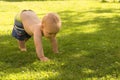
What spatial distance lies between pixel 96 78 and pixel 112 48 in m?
2.19

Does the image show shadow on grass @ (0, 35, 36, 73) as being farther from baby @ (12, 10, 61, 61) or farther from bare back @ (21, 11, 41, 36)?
bare back @ (21, 11, 41, 36)

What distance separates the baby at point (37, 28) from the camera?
631 centimetres

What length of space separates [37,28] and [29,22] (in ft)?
1.50

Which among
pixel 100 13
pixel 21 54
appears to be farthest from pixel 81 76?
pixel 100 13

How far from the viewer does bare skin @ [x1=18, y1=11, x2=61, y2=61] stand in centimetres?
631

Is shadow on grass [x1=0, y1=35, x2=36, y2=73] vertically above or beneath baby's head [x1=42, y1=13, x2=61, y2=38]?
beneath

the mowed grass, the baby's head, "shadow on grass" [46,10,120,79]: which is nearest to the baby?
the baby's head

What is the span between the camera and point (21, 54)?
23.7 ft

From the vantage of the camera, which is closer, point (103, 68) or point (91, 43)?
point (103, 68)

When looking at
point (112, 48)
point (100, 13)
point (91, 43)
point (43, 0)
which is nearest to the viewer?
point (112, 48)

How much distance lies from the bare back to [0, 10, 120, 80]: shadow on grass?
1.90 ft

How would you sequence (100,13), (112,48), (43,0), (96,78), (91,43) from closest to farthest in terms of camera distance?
(96,78) < (112,48) < (91,43) < (100,13) < (43,0)

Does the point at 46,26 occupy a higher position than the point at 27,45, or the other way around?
the point at 46,26

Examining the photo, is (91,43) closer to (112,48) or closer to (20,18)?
(112,48)
